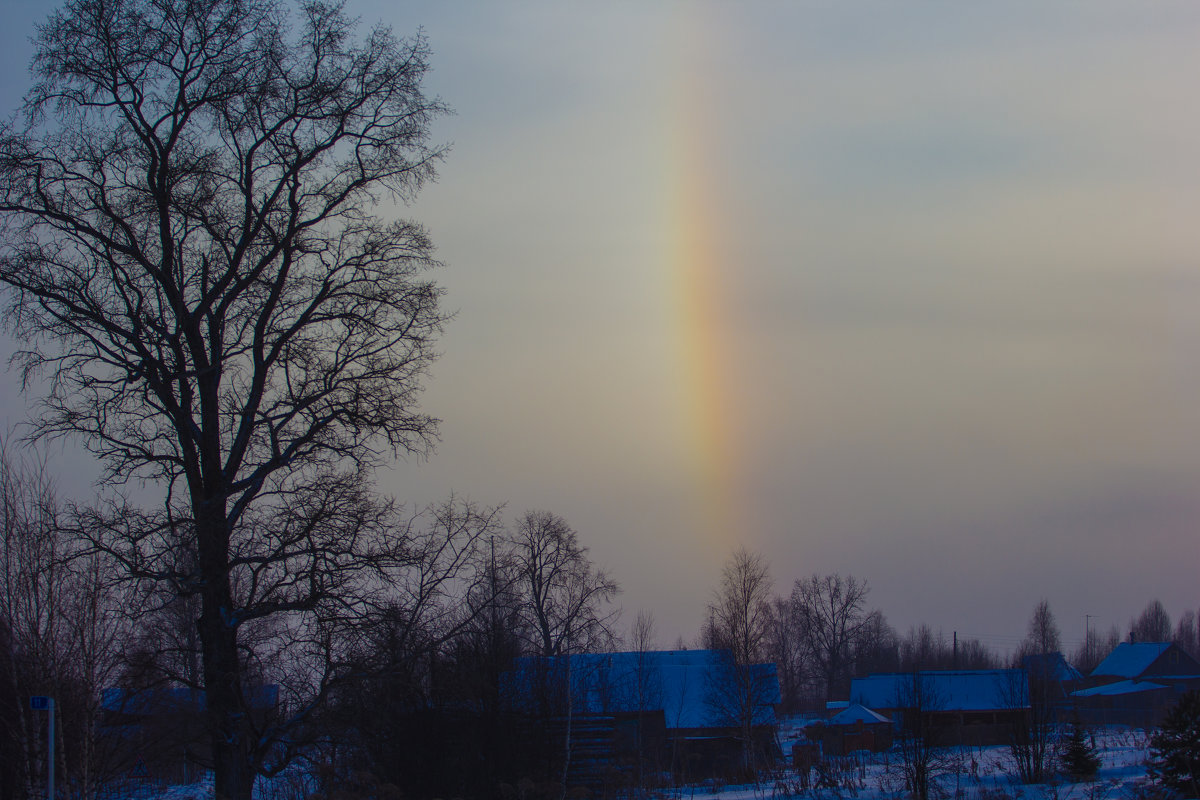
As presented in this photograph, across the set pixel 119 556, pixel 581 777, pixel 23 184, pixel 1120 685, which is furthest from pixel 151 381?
pixel 1120 685

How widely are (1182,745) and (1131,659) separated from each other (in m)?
84.4

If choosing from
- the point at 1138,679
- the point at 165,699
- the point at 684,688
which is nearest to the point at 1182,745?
the point at 165,699

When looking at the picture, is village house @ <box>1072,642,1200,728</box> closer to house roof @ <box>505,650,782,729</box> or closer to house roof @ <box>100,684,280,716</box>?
house roof @ <box>505,650,782,729</box>

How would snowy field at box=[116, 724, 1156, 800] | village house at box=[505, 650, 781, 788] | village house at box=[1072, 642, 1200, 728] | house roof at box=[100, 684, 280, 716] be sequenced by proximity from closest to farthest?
1. house roof at box=[100, 684, 280, 716]
2. snowy field at box=[116, 724, 1156, 800]
3. village house at box=[505, 650, 781, 788]
4. village house at box=[1072, 642, 1200, 728]

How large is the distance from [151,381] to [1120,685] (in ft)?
308

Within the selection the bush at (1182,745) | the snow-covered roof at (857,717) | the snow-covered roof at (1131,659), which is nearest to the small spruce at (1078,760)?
the bush at (1182,745)

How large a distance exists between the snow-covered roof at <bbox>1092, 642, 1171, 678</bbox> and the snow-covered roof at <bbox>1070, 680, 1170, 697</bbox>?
2.55 m

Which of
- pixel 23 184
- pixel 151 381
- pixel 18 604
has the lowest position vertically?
pixel 18 604

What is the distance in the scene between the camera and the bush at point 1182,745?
20172 millimetres

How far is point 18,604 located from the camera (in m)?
17.7

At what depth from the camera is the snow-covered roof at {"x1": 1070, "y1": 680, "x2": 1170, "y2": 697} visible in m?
81.9

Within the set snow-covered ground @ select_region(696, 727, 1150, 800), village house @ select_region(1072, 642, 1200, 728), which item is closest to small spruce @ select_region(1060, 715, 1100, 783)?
snow-covered ground @ select_region(696, 727, 1150, 800)

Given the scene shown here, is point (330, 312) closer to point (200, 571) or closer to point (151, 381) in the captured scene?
point (151, 381)

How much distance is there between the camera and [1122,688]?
280 ft
